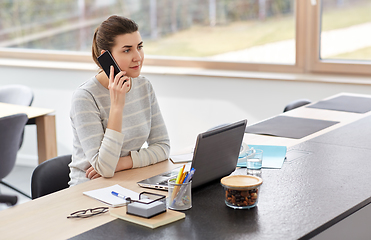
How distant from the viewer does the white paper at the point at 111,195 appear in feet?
5.15

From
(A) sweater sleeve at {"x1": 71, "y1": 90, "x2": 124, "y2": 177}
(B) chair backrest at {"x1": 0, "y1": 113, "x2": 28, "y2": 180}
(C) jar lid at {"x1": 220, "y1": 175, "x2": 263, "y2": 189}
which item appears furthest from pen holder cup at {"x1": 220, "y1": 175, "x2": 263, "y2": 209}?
(B) chair backrest at {"x1": 0, "y1": 113, "x2": 28, "y2": 180}

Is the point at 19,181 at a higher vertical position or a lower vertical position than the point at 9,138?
lower

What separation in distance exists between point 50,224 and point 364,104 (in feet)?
7.01

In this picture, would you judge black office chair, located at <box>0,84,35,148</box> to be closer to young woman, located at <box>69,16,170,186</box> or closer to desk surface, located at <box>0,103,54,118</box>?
desk surface, located at <box>0,103,54,118</box>

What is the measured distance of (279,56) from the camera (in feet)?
13.0

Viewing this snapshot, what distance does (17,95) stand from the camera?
3.81 metres

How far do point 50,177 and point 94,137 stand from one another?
11.4 inches

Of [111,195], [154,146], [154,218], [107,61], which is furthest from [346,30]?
[154,218]

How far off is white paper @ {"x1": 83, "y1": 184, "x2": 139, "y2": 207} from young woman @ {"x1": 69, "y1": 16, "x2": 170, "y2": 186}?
0.16 meters

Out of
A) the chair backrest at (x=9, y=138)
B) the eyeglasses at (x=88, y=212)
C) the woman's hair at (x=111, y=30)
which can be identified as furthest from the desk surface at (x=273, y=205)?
the chair backrest at (x=9, y=138)

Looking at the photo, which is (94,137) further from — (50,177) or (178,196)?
(178,196)

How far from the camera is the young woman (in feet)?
6.29

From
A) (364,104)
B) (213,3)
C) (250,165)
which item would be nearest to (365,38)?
(364,104)

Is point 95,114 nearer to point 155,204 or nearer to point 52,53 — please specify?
point 155,204
